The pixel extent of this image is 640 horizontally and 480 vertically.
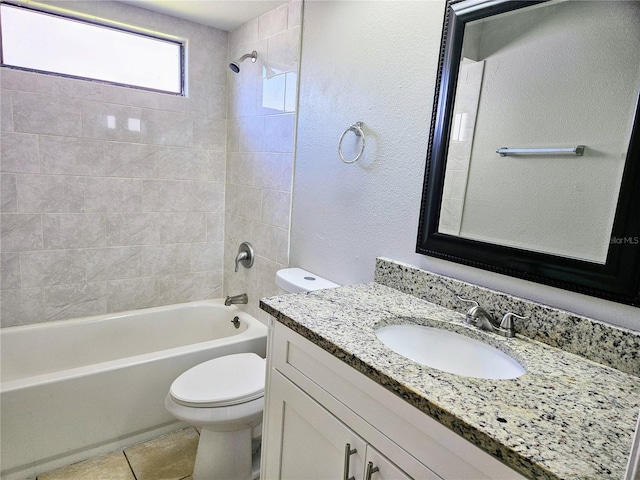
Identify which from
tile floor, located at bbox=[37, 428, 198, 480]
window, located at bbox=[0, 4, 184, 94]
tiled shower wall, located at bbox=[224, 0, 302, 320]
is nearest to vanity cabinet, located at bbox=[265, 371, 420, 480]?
tile floor, located at bbox=[37, 428, 198, 480]

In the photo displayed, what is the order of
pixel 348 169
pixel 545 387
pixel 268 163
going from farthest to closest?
pixel 268 163
pixel 348 169
pixel 545 387

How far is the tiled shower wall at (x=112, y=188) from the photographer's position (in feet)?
6.67

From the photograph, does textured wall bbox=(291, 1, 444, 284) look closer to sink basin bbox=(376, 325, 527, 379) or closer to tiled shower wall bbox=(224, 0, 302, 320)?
tiled shower wall bbox=(224, 0, 302, 320)

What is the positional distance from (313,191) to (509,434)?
1.43 metres

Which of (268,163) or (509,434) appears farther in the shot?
(268,163)

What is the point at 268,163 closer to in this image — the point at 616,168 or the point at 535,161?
the point at 535,161

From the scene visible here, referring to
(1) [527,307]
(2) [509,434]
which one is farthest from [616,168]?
(2) [509,434]

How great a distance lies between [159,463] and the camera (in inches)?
70.9

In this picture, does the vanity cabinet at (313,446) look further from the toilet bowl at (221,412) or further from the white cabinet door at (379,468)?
the toilet bowl at (221,412)

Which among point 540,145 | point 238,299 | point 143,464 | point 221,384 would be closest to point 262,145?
point 238,299

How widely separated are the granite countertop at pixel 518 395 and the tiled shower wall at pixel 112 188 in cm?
112

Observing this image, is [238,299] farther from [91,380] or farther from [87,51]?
[87,51]

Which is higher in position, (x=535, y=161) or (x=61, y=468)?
(x=535, y=161)

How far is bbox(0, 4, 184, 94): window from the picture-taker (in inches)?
77.7
